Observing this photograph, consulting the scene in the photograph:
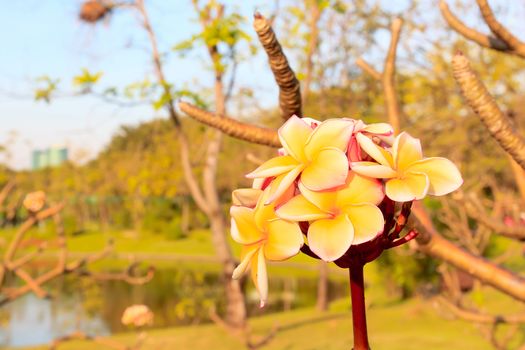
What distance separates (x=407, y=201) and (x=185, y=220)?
4196cm

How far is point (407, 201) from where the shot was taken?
2.94ft

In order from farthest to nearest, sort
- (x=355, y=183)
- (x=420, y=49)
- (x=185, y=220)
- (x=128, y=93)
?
(x=185, y=220)
(x=420, y=49)
(x=128, y=93)
(x=355, y=183)

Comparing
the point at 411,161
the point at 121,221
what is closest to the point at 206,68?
the point at 411,161

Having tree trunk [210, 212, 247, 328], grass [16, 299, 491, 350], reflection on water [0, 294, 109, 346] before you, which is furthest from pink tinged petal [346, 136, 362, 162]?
reflection on water [0, 294, 109, 346]

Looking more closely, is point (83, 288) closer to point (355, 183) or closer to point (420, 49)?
point (420, 49)

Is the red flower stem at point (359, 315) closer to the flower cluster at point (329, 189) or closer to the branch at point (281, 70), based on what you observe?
the flower cluster at point (329, 189)

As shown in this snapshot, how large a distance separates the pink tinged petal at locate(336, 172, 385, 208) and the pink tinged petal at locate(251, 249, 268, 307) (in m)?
0.15

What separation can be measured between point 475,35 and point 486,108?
3.90ft

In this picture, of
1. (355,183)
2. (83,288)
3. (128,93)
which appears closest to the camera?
(355,183)

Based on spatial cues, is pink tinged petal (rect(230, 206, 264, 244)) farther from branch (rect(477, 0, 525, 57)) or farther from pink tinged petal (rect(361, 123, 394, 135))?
branch (rect(477, 0, 525, 57))

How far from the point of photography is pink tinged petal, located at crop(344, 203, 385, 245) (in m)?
0.84

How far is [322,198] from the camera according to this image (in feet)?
2.89

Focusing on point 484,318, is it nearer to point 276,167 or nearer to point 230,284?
point 276,167

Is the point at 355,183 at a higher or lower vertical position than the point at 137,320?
higher
